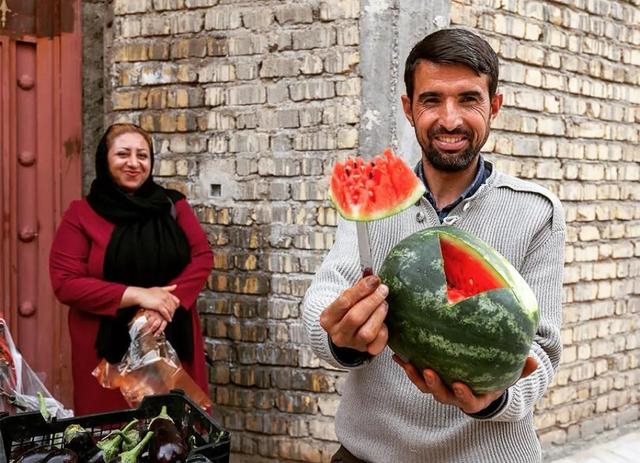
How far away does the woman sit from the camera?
3.94 meters

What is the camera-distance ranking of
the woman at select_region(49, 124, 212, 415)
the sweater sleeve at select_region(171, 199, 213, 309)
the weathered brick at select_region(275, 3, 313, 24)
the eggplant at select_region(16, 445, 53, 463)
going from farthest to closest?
the weathered brick at select_region(275, 3, 313, 24), the sweater sleeve at select_region(171, 199, 213, 309), the woman at select_region(49, 124, 212, 415), the eggplant at select_region(16, 445, 53, 463)

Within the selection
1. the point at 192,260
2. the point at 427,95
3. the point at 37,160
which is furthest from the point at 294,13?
the point at 427,95

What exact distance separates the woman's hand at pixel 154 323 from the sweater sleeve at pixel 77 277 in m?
0.16

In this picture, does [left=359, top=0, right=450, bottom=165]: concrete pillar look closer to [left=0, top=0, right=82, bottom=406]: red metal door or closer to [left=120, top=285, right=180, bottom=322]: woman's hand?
[left=120, top=285, right=180, bottom=322]: woman's hand

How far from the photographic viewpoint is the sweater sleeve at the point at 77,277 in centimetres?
390

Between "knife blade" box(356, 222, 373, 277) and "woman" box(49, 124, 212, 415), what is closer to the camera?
"knife blade" box(356, 222, 373, 277)

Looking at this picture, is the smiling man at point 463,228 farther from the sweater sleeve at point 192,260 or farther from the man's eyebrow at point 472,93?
the sweater sleeve at point 192,260

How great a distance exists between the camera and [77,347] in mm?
4105

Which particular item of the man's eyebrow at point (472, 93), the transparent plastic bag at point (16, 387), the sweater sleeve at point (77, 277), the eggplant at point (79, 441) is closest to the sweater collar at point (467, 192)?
the man's eyebrow at point (472, 93)

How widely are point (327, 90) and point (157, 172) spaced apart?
1.26 meters

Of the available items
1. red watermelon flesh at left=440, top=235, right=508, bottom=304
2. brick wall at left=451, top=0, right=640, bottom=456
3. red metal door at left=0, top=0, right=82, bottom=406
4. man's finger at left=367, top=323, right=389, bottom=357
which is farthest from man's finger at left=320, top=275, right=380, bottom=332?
red metal door at left=0, top=0, right=82, bottom=406

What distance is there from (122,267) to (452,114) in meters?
2.43

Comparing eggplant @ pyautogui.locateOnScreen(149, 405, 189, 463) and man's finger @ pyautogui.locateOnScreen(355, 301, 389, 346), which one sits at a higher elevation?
man's finger @ pyautogui.locateOnScreen(355, 301, 389, 346)

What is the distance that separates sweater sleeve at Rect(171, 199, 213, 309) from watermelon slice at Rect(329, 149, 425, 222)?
7.29ft
